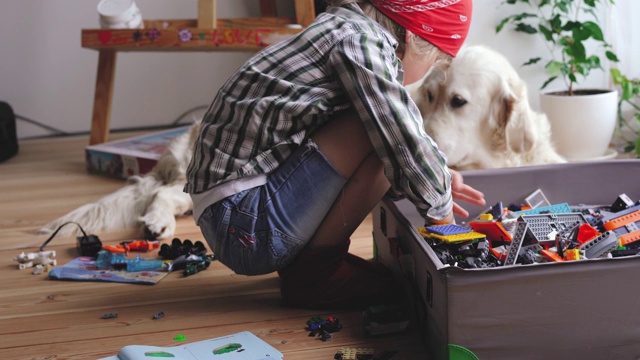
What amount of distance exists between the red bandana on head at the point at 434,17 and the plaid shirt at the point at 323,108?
0.05m

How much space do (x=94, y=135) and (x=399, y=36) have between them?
1.81 meters

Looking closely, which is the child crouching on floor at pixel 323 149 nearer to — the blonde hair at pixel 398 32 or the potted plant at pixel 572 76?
the blonde hair at pixel 398 32

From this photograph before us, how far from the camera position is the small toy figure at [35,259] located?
1.77 meters

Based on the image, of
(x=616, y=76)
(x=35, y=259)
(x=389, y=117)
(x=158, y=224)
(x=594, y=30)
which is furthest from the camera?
(x=616, y=76)

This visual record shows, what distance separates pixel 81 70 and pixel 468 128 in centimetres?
211

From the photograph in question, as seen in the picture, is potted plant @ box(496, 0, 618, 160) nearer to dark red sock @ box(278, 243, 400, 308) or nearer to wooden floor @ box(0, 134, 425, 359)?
wooden floor @ box(0, 134, 425, 359)

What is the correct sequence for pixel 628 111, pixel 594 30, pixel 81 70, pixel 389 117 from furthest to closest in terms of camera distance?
pixel 81 70 < pixel 628 111 < pixel 594 30 < pixel 389 117

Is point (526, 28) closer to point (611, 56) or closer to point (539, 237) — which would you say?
point (611, 56)

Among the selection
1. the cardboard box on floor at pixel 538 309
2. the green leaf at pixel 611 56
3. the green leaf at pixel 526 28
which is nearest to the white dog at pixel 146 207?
the cardboard box on floor at pixel 538 309

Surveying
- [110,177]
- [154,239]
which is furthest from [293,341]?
[110,177]

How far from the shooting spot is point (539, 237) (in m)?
1.45

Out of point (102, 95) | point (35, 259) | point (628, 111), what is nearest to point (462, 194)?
point (35, 259)

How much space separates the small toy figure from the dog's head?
991 mm

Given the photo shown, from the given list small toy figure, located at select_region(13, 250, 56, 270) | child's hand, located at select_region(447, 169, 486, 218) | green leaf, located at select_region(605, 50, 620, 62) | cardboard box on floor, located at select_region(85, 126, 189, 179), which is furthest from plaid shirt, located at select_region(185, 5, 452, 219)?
green leaf, located at select_region(605, 50, 620, 62)
